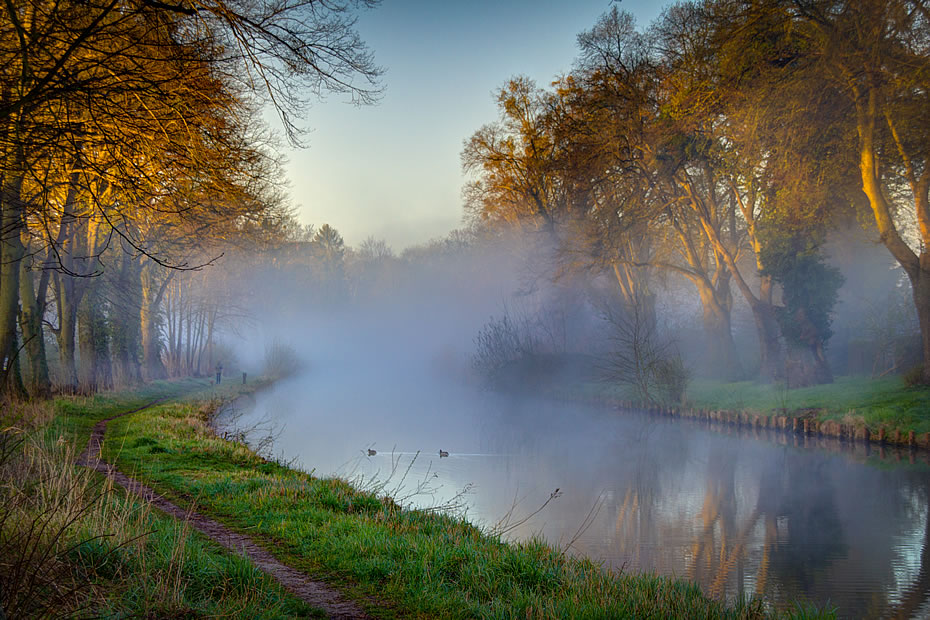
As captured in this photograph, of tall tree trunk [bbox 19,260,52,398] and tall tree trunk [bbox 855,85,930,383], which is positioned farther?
tall tree trunk [bbox 855,85,930,383]

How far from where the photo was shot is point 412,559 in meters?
5.51

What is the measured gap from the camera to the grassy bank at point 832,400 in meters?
14.3

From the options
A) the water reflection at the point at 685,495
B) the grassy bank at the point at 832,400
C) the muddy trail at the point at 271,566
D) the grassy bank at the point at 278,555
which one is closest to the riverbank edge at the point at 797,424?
the grassy bank at the point at 832,400

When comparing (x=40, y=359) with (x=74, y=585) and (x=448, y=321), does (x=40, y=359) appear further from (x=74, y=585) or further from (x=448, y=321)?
(x=448, y=321)

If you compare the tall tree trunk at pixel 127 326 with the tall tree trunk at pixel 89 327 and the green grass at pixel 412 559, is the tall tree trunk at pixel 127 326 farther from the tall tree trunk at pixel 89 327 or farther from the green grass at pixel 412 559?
the green grass at pixel 412 559

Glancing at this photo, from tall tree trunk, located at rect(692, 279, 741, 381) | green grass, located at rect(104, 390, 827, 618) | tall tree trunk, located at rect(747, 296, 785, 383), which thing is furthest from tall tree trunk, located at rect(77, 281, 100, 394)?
tall tree trunk, located at rect(747, 296, 785, 383)

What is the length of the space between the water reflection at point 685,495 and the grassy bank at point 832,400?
103cm

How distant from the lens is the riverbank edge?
13758mm

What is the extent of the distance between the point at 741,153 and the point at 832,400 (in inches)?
259

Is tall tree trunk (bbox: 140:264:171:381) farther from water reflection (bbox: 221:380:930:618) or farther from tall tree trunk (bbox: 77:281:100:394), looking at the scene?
water reflection (bbox: 221:380:930:618)

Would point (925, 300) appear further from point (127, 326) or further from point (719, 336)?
point (127, 326)

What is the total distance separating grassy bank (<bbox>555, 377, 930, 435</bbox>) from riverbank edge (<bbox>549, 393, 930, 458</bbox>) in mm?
84

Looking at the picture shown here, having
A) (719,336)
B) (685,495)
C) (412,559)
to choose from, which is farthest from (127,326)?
(412,559)

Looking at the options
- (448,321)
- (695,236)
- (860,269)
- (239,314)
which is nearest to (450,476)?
(695,236)
